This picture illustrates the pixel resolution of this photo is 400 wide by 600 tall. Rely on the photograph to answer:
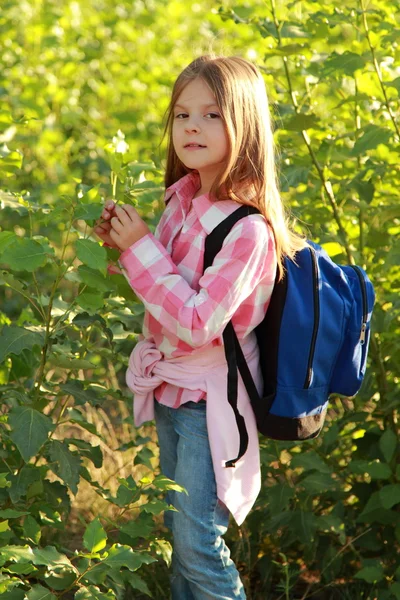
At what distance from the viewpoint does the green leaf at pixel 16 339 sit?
7.20 feet

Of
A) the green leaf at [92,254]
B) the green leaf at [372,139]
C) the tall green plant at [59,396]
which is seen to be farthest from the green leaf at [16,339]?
the green leaf at [372,139]

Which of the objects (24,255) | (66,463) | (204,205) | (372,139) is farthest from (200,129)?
(66,463)

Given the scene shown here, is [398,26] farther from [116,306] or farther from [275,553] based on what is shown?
[275,553]

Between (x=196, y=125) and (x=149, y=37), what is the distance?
12.3 feet

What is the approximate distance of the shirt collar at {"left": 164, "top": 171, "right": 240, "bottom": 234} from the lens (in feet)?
7.20

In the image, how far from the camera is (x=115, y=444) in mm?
3777

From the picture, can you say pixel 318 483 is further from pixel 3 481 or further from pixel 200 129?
pixel 200 129

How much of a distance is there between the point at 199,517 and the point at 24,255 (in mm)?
746

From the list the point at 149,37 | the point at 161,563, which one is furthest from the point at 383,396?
the point at 149,37

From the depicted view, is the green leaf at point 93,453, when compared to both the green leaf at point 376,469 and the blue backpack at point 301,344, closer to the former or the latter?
the blue backpack at point 301,344

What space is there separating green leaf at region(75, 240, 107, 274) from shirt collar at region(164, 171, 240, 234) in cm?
26

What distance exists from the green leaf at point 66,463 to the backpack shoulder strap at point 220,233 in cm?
61

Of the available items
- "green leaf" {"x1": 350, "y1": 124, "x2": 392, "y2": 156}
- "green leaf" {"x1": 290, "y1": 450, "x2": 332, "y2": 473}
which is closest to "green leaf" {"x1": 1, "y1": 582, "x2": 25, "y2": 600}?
"green leaf" {"x1": 290, "y1": 450, "x2": 332, "y2": 473}

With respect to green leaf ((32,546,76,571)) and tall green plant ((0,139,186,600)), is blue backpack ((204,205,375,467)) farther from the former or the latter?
green leaf ((32,546,76,571))
